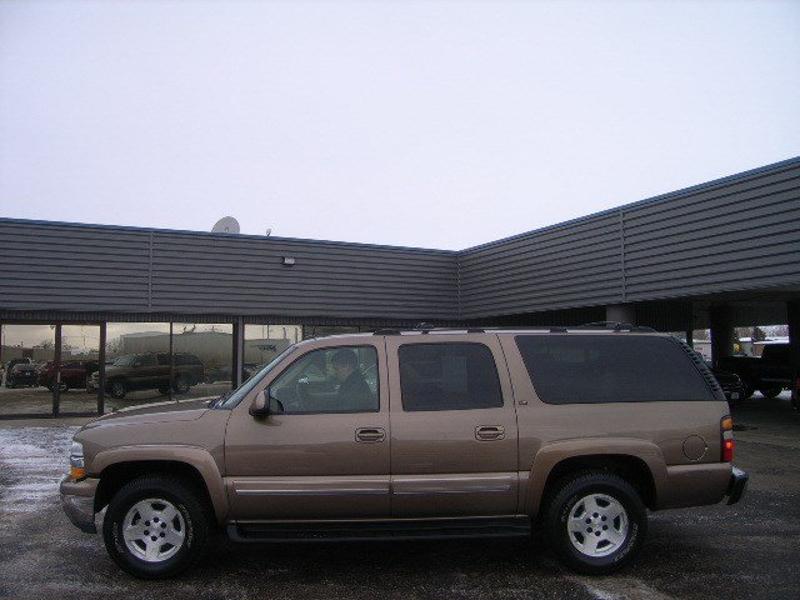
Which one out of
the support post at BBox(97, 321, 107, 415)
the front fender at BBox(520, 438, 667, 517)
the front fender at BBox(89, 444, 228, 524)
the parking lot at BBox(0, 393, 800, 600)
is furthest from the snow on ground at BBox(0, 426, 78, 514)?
the front fender at BBox(520, 438, 667, 517)

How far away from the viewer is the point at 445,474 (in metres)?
4.77

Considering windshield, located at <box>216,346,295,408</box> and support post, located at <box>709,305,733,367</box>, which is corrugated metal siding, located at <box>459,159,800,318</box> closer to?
windshield, located at <box>216,346,295,408</box>

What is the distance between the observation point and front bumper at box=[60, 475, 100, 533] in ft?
15.8

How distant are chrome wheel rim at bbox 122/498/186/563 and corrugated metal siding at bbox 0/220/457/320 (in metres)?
12.2

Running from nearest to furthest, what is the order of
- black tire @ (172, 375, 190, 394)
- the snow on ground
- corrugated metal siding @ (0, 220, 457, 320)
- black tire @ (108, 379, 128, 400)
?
the snow on ground < corrugated metal siding @ (0, 220, 457, 320) < black tire @ (108, 379, 128, 400) < black tire @ (172, 375, 190, 394)

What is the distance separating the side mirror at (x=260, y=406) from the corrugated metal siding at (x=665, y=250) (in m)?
9.78

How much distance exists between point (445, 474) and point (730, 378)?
17.3 metres

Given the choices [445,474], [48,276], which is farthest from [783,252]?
[48,276]

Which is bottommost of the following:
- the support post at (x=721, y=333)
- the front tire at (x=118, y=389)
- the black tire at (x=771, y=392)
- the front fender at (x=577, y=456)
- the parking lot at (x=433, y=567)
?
the parking lot at (x=433, y=567)

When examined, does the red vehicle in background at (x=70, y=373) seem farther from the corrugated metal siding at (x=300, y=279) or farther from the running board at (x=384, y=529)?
the running board at (x=384, y=529)

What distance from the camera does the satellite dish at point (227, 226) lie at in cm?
1862

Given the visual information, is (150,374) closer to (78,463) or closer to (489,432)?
(78,463)

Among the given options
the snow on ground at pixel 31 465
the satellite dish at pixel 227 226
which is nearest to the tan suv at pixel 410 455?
the snow on ground at pixel 31 465

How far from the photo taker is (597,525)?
194 inches
